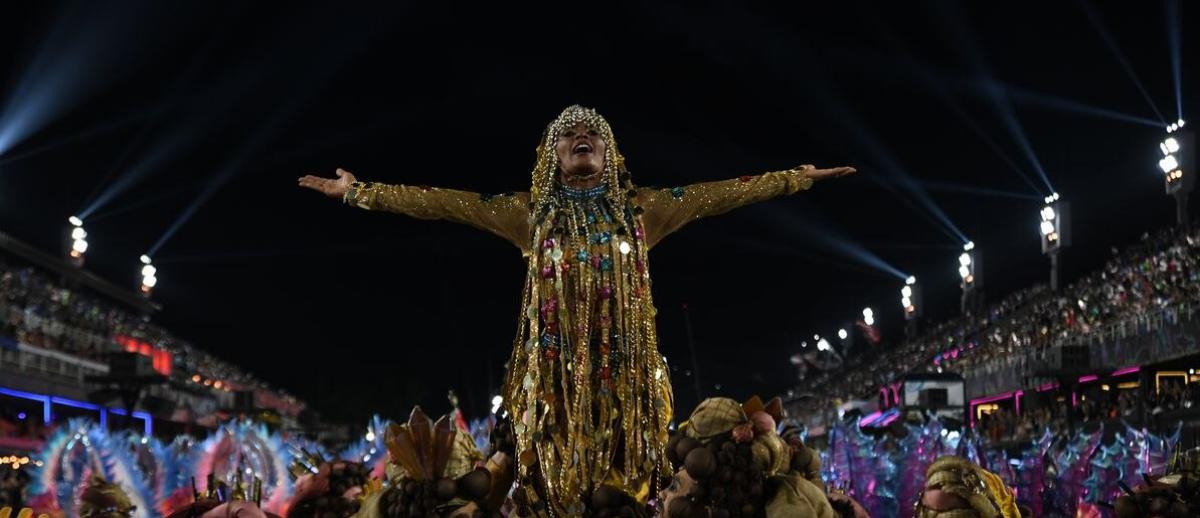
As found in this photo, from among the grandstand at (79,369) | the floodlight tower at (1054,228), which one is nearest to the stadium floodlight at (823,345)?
the floodlight tower at (1054,228)

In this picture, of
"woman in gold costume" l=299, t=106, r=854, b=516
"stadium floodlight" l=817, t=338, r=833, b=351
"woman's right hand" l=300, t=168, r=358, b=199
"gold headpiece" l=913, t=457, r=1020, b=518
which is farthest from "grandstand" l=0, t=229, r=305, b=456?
"stadium floodlight" l=817, t=338, r=833, b=351

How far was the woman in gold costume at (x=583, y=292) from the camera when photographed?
14.4 feet

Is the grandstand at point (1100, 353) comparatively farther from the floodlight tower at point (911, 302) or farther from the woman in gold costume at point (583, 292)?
the floodlight tower at point (911, 302)

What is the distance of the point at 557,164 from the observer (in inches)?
189

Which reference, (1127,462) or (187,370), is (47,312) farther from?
(1127,462)

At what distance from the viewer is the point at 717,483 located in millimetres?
3094

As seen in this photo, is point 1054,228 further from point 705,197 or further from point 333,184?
point 333,184

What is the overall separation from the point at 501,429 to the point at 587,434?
40 centimetres

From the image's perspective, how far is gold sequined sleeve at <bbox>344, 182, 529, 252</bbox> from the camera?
4699 mm

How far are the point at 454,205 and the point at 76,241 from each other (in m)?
42.3

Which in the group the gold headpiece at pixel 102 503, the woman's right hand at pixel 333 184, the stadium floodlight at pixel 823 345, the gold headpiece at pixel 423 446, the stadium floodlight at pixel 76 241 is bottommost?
the gold headpiece at pixel 102 503

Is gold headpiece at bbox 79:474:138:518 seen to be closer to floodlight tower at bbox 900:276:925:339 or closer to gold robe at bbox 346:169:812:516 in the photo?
gold robe at bbox 346:169:812:516

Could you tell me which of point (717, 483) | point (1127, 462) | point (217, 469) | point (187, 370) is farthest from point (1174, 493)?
point (187, 370)

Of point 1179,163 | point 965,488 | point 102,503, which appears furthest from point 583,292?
point 1179,163
